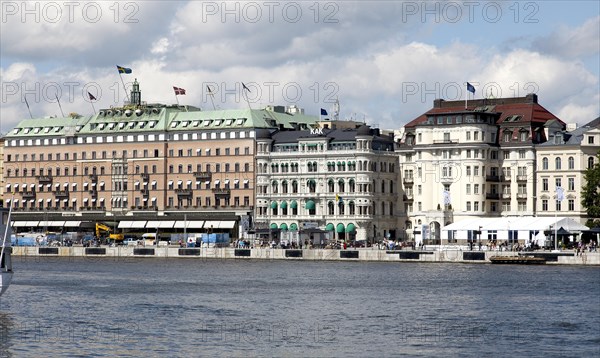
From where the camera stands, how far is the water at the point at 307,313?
67.1 meters

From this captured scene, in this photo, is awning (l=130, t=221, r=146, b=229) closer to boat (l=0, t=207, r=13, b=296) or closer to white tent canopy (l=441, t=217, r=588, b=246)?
white tent canopy (l=441, t=217, r=588, b=246)

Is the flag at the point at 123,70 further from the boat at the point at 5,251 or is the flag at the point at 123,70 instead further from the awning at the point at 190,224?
the boat at the point at 5,251

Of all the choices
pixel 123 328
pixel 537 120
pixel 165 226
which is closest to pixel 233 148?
pixel 165 226

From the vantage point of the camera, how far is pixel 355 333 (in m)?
72.7

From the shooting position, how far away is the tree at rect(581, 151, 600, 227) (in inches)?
6004

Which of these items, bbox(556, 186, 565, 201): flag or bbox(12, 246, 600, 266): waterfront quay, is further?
bbox(556, 186, 565, 201): flag

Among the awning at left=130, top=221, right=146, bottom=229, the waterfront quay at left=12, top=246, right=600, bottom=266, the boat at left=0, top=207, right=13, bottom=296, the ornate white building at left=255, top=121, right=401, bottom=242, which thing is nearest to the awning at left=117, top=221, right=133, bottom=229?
the awning at left=130, top=221, right=146, bottom=229

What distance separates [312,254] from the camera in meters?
158

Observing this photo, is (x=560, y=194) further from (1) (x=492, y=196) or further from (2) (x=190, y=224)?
(2) (x=190, y=224)

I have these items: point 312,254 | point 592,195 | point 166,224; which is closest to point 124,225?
point 166,224

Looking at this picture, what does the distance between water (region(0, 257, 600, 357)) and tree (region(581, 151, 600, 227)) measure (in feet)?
76.6

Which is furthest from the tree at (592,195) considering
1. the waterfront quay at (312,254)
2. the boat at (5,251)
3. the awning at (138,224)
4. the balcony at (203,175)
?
the boat at (5,251)

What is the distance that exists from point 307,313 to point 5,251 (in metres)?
19.7

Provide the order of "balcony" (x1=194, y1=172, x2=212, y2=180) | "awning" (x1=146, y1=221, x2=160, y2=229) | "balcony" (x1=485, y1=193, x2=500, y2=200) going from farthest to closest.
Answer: "awning" (x1=146, y1=221, x2=160, y2=229) → "balcony" (x1=194, y1=172, x2=212, y2=180) → "balcony" (x1=485, y1=193, x2=500, y2=200)
